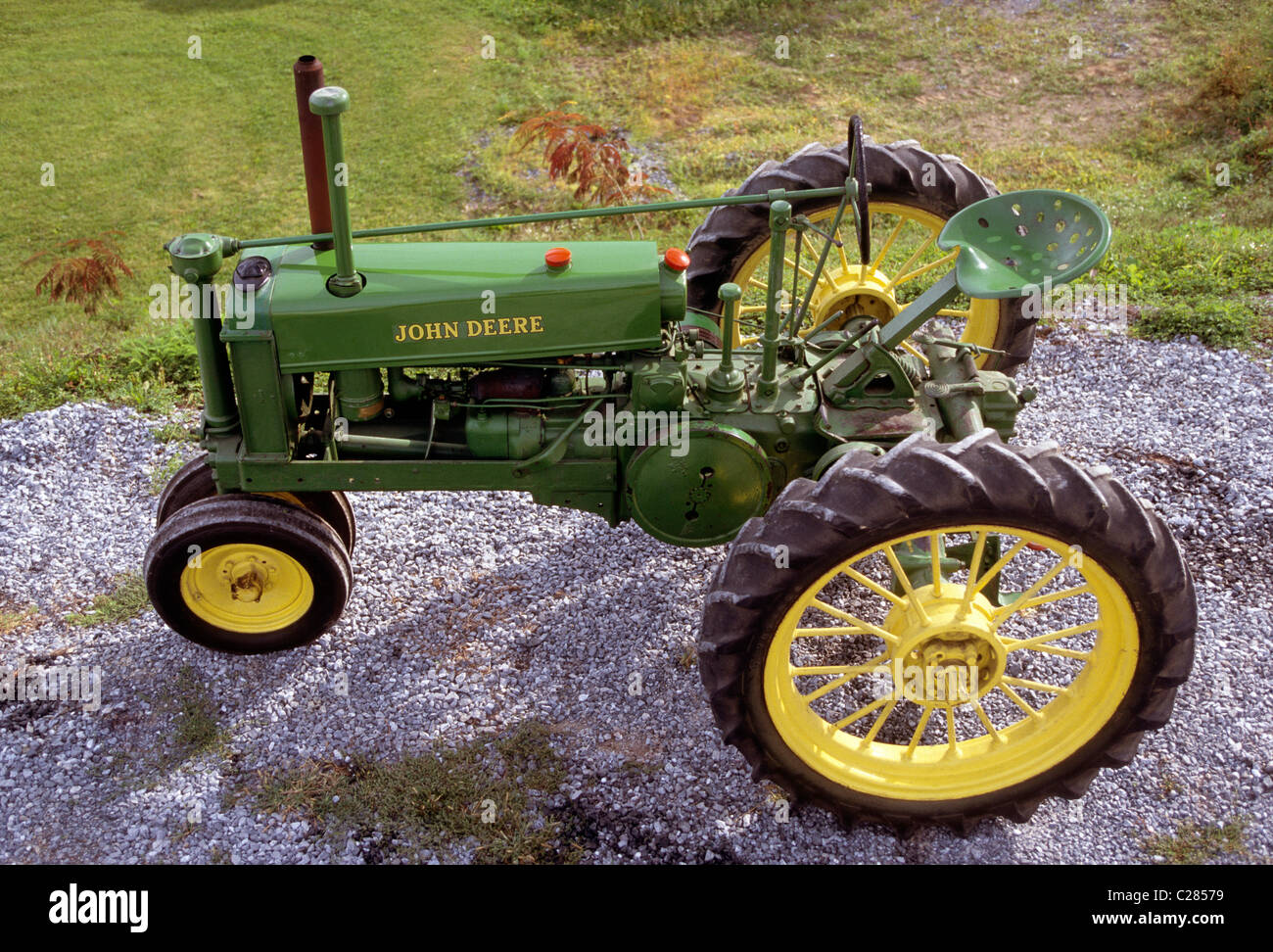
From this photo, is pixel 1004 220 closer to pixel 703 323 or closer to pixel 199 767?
pixel 703 323

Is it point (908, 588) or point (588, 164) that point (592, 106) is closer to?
point (588, 164)

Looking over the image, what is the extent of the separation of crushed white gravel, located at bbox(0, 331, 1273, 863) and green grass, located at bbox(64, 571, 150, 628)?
6cm

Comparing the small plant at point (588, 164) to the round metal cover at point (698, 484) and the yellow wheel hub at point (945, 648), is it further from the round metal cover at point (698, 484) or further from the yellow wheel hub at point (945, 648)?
the yellow wheel hub at point (945, 648)

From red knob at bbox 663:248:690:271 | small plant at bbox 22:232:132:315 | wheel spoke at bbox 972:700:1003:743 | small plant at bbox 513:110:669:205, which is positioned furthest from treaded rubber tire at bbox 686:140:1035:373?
small plant at bbox 22:232:132:315

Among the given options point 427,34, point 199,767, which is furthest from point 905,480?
point 427,34

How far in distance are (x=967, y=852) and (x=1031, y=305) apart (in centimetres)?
243

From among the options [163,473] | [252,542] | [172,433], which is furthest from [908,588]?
[172,433]

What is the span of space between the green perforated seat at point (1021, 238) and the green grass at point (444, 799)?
2.29m

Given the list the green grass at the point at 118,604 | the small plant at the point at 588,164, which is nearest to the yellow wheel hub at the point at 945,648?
the green grass at the point at 118,604

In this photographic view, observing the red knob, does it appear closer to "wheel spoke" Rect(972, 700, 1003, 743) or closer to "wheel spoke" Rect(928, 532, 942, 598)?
"wheel spoke" Rect(928, 532, 942, 598)

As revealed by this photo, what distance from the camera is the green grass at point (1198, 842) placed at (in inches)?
144

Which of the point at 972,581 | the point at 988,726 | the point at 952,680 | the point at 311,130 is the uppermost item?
the point at 311,130

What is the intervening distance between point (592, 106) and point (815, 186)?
21.1 ft

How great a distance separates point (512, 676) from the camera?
434 cm
